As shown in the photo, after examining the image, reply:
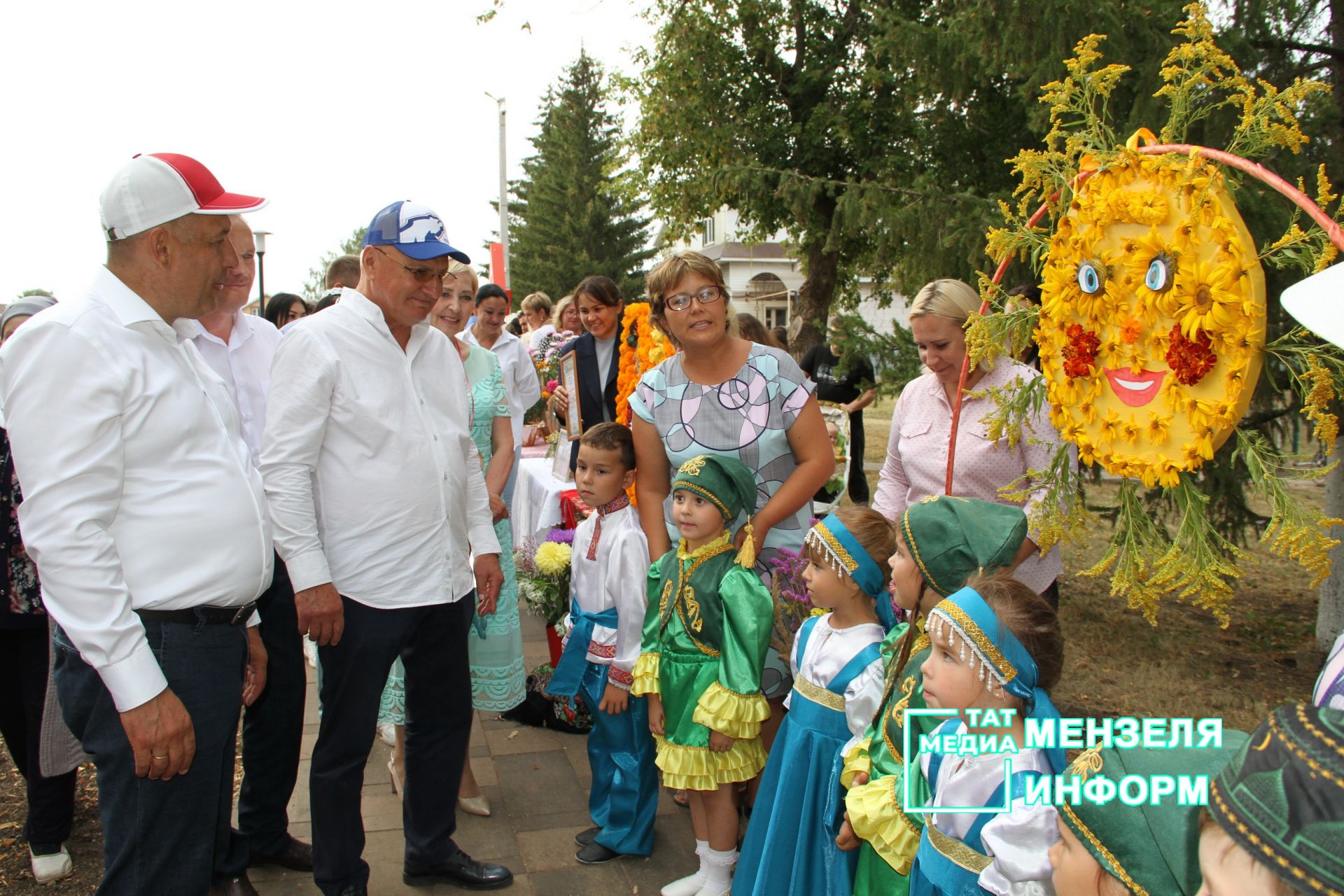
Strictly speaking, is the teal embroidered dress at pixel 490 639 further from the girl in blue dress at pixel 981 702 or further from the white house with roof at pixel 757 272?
the white house with roof at pixel 757 272

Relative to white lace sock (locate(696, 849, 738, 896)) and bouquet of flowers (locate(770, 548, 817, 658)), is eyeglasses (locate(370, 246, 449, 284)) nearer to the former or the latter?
bouquet of flowers (locate(770, 548, 817, 658))

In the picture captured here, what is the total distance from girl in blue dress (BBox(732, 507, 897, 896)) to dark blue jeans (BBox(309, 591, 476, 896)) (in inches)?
41.7

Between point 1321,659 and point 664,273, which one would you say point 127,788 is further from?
point 1321,659

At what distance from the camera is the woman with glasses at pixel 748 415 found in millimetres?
3174

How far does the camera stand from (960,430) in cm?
321

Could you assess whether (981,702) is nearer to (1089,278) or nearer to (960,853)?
Answer: (960,853)

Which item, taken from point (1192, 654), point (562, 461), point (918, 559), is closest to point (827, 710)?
point (918, 559)

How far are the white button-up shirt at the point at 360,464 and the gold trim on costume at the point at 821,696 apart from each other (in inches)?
42.4

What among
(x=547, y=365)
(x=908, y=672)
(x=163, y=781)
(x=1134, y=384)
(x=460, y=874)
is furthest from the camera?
(x=547, y=365)

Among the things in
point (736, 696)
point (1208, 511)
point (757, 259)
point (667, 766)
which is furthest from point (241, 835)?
point (757, 259)

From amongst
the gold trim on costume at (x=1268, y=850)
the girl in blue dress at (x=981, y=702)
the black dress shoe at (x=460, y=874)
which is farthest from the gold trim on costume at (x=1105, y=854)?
the black dress shoe at (x=460, y=874)

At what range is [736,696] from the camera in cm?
285

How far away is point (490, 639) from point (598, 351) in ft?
7.01

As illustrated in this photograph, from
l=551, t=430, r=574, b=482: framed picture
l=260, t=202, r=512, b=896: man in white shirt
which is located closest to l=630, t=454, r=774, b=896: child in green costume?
l=260, t=202, r=512, b=896: man in white shirt
